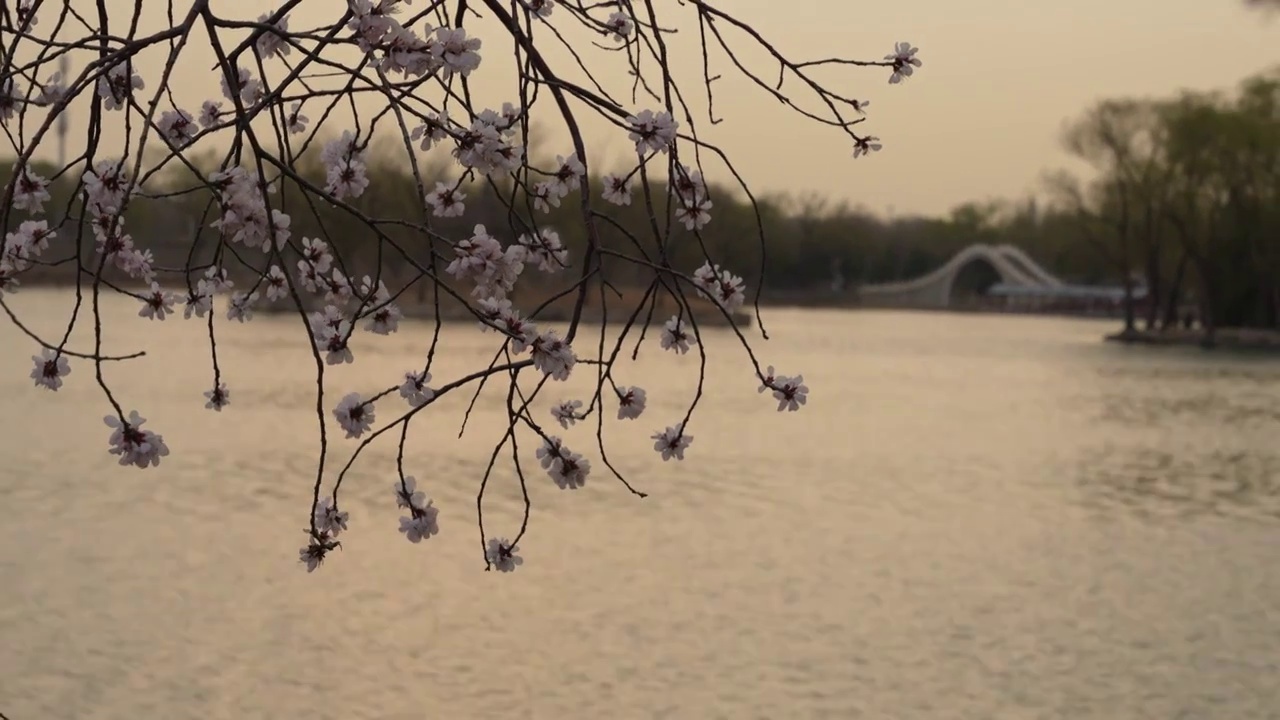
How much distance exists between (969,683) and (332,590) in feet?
12.3

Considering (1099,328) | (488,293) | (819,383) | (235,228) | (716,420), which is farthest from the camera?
(1099,328)

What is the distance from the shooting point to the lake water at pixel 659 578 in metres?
8.18

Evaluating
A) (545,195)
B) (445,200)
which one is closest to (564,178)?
(545,195)

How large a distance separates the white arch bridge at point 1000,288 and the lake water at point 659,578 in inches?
2897

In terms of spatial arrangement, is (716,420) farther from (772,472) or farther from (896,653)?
(896,653)

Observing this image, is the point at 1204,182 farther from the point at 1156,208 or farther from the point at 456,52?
the point at 456,52

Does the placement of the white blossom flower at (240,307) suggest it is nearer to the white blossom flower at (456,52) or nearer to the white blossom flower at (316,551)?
the white blossom flower at (316,551)

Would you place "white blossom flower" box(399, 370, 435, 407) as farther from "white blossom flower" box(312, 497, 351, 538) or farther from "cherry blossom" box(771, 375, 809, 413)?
"cherry blossom" box(771, 375, 809, 413)

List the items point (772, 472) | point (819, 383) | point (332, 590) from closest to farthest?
point (332, 590), point (772, 472), point (819, 383)

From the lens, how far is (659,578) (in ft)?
35.3

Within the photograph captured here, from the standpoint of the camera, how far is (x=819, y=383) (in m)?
28.5

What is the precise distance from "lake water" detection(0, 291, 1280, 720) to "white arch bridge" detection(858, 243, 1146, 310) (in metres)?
73.6

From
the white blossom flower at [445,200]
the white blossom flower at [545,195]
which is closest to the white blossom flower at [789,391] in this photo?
the white blossom flower at [545,195]

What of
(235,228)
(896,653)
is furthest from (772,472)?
(235,228)
